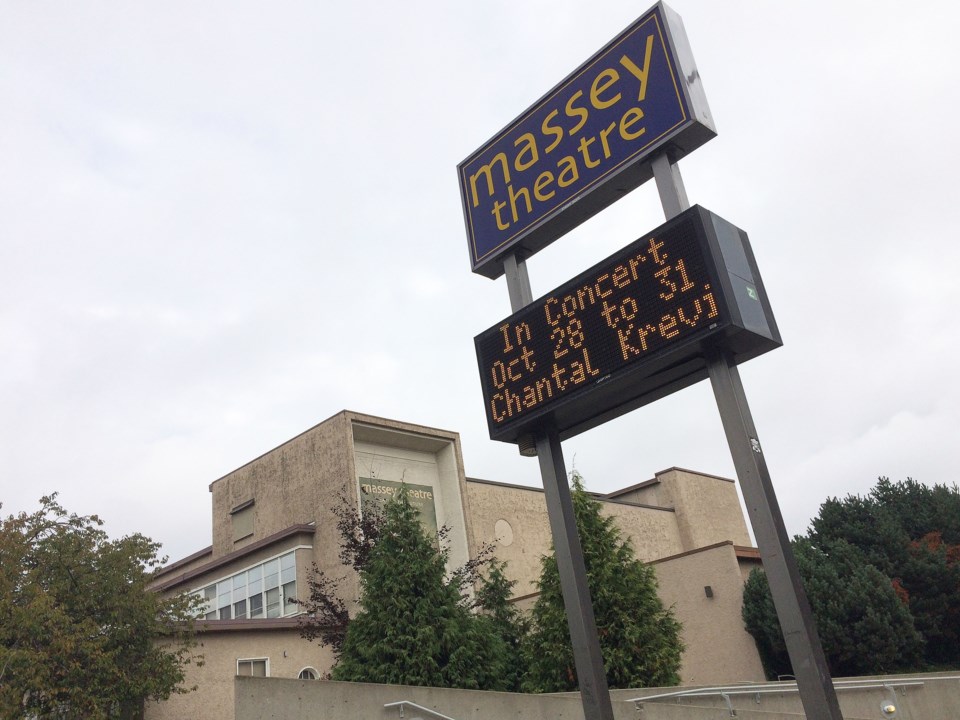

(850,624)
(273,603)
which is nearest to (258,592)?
(273,603)

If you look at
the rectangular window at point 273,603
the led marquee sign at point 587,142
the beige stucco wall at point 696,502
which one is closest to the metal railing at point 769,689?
the led marquee sign at point 587,142

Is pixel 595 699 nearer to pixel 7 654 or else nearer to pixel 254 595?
pixel 7 654

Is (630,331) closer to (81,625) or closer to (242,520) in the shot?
(81,625)

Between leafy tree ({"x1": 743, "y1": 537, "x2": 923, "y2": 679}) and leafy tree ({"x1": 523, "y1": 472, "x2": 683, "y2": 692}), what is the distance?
196 inches

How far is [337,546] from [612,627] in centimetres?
1342

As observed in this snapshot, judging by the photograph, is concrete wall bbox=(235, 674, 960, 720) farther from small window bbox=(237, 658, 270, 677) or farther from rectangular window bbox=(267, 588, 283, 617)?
rectangular window bbox=(267, 588, 283, 617)

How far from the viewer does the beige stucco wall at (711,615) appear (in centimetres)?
2041

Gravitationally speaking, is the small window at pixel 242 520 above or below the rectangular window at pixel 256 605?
above

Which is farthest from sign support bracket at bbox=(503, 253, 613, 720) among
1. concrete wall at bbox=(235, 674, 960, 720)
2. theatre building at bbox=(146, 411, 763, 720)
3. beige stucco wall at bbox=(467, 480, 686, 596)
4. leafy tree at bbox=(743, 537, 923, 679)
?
beige stucco wall at bbox=(467, 480, 686, 596)

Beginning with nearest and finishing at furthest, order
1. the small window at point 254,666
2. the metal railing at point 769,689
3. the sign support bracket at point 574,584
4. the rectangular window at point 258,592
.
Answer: the sign support bracket at point 574,584, the metal railing at point 769,689, the small window at point 254,666, the rectangular window at point 258,592

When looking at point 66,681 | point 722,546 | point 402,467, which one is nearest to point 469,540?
point 402,467

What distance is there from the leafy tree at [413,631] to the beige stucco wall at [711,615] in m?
7.69

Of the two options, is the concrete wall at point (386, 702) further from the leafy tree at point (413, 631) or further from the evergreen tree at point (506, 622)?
the evergreen tree at point (506, 622)

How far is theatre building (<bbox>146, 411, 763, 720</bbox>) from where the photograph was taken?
2055 centimetres
